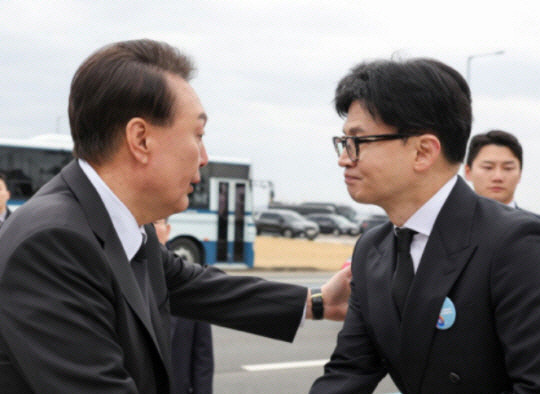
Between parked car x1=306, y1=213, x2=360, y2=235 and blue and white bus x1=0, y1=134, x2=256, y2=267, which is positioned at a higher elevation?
blue and white bus x1=0, y1=134, x2=256, y2=267

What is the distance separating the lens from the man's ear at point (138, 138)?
76.6 inches

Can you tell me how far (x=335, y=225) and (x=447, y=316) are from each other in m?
48.9

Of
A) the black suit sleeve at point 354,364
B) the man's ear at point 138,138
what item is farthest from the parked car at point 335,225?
the man's ear at point 138,138

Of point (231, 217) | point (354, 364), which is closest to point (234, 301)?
point (354, 364)

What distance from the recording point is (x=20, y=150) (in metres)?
15.9

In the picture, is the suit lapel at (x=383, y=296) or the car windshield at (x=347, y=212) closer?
the suit lapel at (x=383, y=296)

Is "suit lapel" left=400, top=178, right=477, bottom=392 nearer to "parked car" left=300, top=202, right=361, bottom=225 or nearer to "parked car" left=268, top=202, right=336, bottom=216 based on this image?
"parked car" left=268, top=202, right=336, bottom=216

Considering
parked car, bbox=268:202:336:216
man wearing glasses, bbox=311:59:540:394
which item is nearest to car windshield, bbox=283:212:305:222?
parked car, bbox=268:202:336:216

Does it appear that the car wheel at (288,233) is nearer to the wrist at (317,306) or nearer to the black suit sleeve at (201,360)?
the black suit sleeve at (201,360)

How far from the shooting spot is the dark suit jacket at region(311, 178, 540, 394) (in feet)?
6.59

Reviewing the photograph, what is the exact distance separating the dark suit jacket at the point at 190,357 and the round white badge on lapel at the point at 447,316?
2.29 metres

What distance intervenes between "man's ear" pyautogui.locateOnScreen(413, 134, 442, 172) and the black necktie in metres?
0.24

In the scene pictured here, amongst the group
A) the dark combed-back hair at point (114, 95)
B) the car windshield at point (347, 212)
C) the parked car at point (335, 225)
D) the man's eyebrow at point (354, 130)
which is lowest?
the car windshield at point (347, 212)

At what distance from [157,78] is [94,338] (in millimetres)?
741
